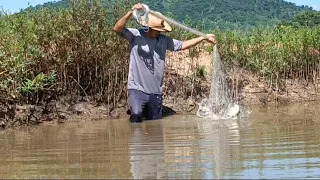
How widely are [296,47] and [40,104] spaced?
469 cm

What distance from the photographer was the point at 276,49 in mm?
9812

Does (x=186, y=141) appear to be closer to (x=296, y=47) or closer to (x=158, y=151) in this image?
(x=158, y=151)

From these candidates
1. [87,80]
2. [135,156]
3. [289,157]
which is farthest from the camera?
[87,80]

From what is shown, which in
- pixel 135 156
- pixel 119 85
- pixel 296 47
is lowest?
pixel 135 156

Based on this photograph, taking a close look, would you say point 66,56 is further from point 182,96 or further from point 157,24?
point 182,96

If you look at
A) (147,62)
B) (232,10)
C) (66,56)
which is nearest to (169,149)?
(147,62)

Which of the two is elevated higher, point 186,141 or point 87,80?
point 87,80

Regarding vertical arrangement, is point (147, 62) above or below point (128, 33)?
below

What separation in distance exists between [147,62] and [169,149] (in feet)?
9.05

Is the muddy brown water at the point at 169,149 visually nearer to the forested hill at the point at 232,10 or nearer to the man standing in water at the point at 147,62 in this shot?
the man standing in water at the point at 147,62

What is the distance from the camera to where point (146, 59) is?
7484 mm

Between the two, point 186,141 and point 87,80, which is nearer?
point 186,141

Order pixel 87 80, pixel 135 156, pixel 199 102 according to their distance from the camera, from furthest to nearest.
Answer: pixel 199 102
pixel 87 80
pixel 135 156

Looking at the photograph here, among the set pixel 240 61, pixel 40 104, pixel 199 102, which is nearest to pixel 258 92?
pixel 240 61
